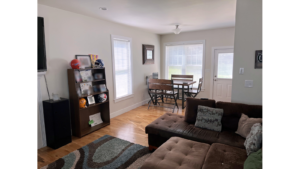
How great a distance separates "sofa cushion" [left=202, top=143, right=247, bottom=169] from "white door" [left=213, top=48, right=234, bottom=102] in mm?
3651

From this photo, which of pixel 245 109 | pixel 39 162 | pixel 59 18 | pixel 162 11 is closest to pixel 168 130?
pixel 245 109

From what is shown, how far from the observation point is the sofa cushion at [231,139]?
206 cm

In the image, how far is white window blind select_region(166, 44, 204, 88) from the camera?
5.74 m

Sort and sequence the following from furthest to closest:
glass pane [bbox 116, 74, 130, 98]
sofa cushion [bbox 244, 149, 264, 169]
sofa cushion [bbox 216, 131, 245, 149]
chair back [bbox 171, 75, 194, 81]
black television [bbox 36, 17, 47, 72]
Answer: chair back [bbox 171, 75, 194, 81]
glass pane [bbox 116, 74, 130, 98]
black television [bbox 36, 17, 47, 72]
sofa cushion [bbox 216, 131, 245, 149]
sofa cushion [bbox 244, 149, 264, 169]

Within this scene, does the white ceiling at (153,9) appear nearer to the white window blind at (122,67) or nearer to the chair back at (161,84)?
the white window blind at (122,67)

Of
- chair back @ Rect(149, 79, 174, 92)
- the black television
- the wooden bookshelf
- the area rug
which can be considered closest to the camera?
the area rug

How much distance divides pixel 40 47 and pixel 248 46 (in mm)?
3129

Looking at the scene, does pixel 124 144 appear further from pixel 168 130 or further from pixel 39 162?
pixel 39 162

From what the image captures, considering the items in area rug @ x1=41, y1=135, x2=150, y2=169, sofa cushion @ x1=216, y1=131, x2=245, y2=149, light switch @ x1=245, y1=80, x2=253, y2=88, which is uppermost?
light switch @ x1=245, y1=80, x2=253, y2=88

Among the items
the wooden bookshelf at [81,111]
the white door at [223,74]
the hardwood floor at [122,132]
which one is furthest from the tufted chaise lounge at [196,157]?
the white door at [223,74]

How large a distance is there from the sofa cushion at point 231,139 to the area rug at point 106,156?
3.60 ft

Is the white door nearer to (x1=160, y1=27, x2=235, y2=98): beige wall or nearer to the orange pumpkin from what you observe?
(x1=160, y1=27, x2=235, y2=98): beige wall

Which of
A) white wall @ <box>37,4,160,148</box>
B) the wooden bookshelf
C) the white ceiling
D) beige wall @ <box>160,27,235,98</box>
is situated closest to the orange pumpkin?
the wooden bookshelf

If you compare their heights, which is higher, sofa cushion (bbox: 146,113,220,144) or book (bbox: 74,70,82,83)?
book (bbox: 74,70,82,83)
